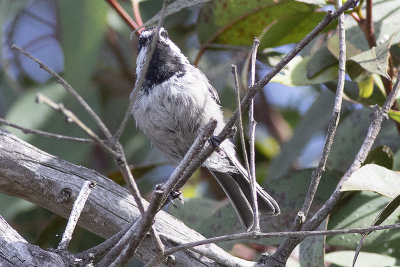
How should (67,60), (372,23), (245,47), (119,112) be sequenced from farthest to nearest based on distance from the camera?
(119,112) < (67,60) < (245,47) < (372,23)

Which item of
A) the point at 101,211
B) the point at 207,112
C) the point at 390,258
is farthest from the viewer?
the point at 207,112

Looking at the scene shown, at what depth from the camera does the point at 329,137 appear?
163 centimetres

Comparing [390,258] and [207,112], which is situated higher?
[207,112]

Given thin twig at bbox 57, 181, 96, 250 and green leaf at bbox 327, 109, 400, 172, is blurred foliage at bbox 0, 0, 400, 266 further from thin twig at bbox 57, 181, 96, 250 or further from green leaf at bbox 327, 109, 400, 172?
thin twig at bbox 57, 181, 96, 250

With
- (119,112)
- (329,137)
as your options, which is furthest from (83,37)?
(329,137)

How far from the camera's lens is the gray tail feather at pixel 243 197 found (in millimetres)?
2260

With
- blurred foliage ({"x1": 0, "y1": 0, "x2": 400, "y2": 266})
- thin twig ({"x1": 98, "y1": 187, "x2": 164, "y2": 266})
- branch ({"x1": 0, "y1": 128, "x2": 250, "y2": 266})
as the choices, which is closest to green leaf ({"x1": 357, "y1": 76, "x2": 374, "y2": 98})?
blurred foliage ({"x1": 0, "y1": 0, "x2": 400, "y2": 266})

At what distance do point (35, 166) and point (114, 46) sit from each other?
1.92 metres

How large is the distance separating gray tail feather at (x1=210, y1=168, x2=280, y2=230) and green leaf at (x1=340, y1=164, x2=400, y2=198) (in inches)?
21.4

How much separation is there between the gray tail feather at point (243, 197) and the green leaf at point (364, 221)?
222 millimetres

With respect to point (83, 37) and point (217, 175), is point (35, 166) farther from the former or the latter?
point (83, 37)

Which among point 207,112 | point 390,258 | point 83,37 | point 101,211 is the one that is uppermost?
point 83,37

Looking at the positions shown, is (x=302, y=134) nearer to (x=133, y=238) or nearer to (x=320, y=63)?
(x=320, y=63)

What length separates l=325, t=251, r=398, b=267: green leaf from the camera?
1.96 metres
